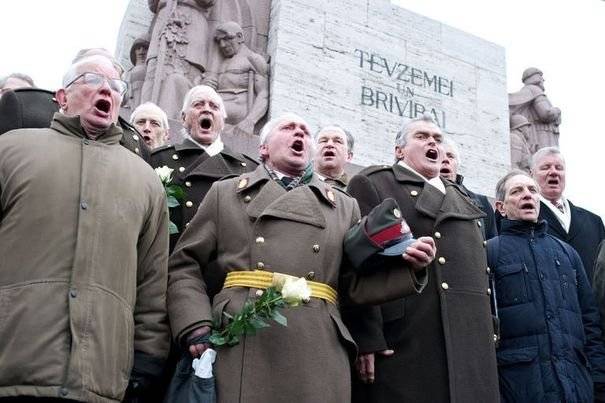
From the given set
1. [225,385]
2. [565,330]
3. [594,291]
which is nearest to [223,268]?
[225,385]

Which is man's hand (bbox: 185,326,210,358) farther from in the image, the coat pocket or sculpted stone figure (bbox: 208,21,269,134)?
sculpted stone figure (bbox: 208,21,269,134)

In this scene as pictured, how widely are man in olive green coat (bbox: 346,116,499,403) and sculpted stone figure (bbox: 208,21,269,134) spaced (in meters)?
5.88

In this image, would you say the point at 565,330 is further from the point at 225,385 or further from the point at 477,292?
the point at 225,385

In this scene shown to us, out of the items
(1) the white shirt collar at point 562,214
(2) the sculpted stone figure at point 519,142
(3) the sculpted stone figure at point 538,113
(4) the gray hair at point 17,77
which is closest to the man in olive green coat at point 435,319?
(1) the white shirt collar at point 562,214

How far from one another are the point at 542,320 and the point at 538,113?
31.3ft

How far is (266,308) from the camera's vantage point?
2900 millimetres

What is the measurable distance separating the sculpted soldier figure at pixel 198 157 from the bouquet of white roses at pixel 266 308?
974 mm

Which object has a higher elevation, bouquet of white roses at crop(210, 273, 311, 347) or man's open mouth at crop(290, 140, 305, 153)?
man's open mouth at crop(290, 140, 305, 153)

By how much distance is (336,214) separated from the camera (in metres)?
3.45

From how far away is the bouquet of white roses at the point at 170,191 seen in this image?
3629 millimetres

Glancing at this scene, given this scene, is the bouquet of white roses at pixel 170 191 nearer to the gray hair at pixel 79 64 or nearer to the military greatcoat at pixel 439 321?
the gray hair at pixel 79 64

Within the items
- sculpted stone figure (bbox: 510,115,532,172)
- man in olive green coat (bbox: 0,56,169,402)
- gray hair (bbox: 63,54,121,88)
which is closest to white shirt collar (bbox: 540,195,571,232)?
man in olive green coat (bbox: 0,56,169,402)

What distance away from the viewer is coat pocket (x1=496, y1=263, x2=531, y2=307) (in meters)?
4.17

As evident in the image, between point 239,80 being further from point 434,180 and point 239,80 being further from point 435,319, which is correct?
point 435,319
